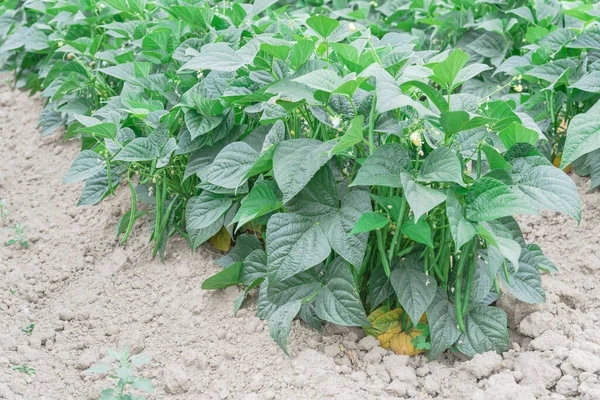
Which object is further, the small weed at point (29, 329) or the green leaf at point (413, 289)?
the small weed at point (29, 329)

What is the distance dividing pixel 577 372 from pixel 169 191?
1.46 metres

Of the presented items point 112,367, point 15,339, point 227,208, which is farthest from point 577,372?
point 15,339

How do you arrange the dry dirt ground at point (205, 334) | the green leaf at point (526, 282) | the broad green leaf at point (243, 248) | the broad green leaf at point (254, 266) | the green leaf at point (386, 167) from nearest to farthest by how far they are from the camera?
the green leaf at point (386, 167) → the dry dirt ground at point (205, 334) → the green leaf at point (526, 282) → the broad green leaf at point (254, 266) → the broad green leaf at point (243, 248)

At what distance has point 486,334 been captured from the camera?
Result: 2.05m

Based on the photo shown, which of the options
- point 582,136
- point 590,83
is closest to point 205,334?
point 582,136

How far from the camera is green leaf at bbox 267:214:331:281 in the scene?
1901 mm

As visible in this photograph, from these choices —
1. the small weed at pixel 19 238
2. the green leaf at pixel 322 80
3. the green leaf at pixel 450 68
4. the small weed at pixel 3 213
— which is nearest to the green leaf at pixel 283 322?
the green leaf at pixel 322 80

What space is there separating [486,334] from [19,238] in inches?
73.1

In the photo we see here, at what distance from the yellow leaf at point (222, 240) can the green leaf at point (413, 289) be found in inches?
30.1

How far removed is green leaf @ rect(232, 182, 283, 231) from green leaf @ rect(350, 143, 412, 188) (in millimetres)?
325

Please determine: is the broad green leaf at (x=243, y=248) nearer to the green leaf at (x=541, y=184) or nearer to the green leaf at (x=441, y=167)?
the green leaf at (x=441, y=167)

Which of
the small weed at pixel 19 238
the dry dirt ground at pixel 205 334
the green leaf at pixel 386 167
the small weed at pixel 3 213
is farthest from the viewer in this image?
the small weed at pixel 3 213

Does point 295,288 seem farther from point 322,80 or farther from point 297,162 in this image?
point 322,80

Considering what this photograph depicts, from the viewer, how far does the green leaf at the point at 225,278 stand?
2.27 m
